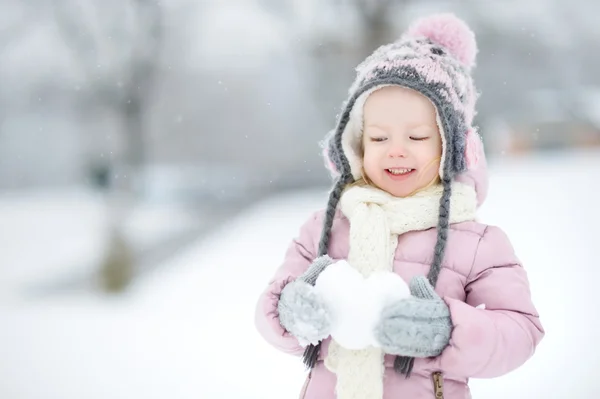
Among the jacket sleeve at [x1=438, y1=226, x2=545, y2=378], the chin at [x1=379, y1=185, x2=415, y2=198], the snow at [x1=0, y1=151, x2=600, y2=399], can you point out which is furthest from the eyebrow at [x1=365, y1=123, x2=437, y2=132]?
the snow at [x1=0, y1=151, x2=600, y2=399]

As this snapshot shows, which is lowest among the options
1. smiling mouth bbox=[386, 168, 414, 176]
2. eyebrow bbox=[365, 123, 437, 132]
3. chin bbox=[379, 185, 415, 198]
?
chin bbox=[379, 185, 415, 198]

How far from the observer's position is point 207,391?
2.08 meters

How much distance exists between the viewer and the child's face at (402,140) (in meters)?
1.04

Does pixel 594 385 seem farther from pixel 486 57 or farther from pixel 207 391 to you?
pixel 486 57

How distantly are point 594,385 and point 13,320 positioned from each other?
2519mm

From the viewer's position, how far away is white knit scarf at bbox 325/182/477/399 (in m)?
0.97

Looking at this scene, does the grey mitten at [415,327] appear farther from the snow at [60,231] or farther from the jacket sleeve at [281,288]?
the snow at [60,231]

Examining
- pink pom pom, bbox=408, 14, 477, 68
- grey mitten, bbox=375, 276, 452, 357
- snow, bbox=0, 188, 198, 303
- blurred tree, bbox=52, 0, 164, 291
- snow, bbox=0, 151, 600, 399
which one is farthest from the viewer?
snow, bbox=0, 188, 198, 303

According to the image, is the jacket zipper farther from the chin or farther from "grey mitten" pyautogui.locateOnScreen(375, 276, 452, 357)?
the chin

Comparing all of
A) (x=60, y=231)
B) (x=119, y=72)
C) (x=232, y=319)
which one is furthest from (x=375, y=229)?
(x=60, y=231)

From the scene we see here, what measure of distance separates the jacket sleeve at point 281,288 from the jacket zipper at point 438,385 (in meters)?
0.23

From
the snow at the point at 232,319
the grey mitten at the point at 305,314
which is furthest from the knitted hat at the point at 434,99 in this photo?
the snow at the point at 232,319

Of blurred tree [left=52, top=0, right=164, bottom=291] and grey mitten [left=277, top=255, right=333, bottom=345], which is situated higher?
blurred tree [left=52, top=0, right=164, bottom=291]

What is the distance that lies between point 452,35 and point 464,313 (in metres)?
0.52
